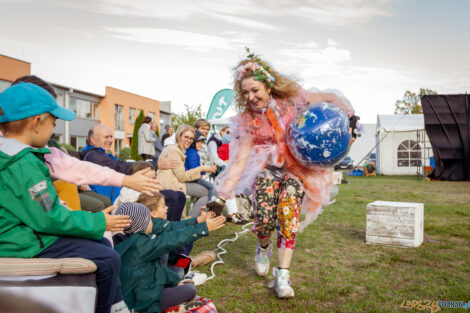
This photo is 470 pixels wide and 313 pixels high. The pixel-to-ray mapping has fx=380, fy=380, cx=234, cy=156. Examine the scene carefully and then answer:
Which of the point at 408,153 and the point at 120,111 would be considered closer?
the point at 408,153

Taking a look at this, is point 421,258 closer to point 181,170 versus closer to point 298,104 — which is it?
point 298,104

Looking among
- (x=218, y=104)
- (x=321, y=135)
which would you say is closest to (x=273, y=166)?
(x=321, y=135)

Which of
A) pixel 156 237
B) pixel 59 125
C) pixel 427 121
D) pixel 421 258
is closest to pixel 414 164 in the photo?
pixel 427 121

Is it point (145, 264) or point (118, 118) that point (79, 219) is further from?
point (118, 118)

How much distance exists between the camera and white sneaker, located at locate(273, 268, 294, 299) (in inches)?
123

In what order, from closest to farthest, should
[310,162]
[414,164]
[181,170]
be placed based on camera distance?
[310,162], [181,170], [414,164]

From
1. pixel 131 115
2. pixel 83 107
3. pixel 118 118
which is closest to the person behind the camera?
pixel 83 107

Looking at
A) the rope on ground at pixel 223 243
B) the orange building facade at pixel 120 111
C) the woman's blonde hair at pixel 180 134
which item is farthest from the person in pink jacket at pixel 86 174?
the orange building facade at pixel 120 111

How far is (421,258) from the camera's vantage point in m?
4.30

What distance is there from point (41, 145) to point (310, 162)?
2.17 m

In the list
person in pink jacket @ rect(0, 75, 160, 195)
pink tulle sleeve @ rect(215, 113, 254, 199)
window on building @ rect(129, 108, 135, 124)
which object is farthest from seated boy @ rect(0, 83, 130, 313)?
window on building @ rect(129, 108, 135, 124)

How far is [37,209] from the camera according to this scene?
5.90ft

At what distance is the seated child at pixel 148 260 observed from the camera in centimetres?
255

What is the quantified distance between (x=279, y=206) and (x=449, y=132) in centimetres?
1651
